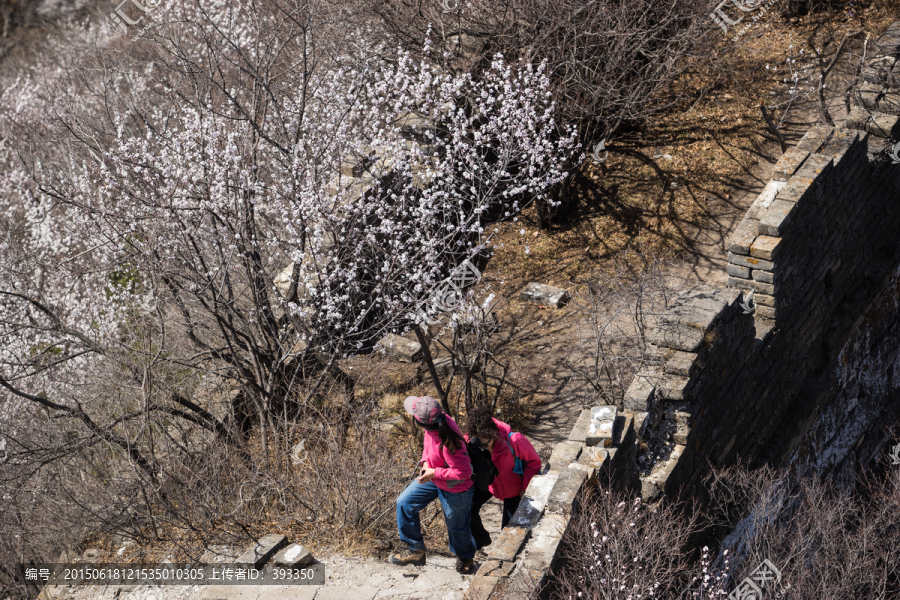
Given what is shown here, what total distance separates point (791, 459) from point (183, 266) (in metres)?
6.28

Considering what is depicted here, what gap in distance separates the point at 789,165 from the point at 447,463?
4.39 metres

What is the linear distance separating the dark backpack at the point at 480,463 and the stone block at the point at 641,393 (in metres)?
1.21

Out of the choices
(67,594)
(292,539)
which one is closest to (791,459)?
(292,539)

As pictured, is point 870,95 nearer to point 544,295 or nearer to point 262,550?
point 544,295

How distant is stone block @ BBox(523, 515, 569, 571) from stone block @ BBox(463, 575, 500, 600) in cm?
22

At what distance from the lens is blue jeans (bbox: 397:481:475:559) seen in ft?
18.0

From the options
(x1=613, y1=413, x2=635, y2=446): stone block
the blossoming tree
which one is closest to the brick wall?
(x1=613, y1=413, x2=635, y2=446): stone block

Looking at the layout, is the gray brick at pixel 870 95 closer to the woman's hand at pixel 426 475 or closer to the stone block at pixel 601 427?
the stone block at pixel 601 427

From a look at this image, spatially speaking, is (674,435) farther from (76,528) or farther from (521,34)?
(521,34)

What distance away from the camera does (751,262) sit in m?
6.71

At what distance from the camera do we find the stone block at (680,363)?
5797 mm

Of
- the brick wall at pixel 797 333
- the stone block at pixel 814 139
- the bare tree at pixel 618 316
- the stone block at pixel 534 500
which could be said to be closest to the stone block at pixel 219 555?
the stone block at pixel 534 500

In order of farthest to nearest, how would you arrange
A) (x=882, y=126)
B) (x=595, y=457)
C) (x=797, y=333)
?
1. (x=882, y=126)
2. (x=797, y=333)
3. (x=595, y=457)

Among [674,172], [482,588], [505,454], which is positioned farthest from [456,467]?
Answer: [674,172]
